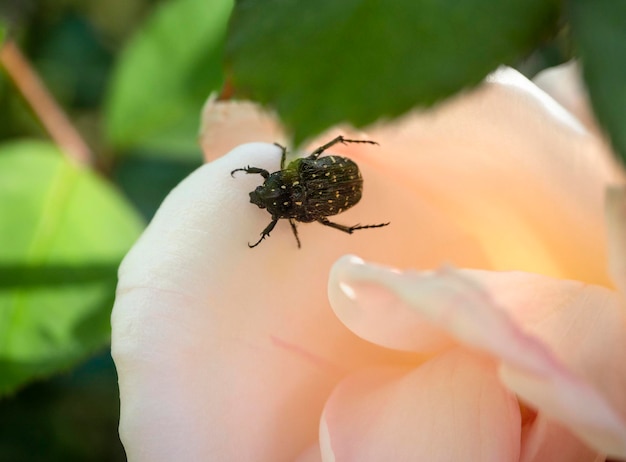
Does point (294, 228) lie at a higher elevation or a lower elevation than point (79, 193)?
higher

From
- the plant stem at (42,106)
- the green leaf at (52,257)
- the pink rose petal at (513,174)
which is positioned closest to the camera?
the pink rose petal at (513,174)

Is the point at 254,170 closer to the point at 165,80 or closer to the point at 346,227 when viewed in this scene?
the point at 346,227

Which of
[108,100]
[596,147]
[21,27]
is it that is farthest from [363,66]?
[21,27]

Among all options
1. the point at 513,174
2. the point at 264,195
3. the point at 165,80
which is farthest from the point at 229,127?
the point at 165,80

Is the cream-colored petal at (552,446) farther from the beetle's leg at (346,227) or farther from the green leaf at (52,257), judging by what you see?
the green leaf at (52,257)

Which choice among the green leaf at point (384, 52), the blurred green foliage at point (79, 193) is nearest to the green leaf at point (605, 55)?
the green leaf at point (384, 52)

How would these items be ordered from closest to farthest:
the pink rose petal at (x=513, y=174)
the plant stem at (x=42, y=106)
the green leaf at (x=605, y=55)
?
the green leaf at (x=605, y=55), the pink rose petal at (x=513, y=174), the plant stem at (x=42, y=106)

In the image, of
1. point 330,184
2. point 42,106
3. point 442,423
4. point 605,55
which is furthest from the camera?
point 42,106

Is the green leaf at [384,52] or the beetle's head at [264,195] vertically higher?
the green leaf at [384,52]
